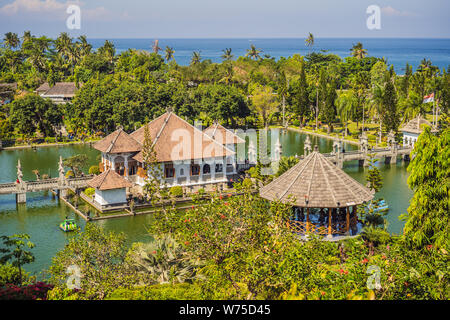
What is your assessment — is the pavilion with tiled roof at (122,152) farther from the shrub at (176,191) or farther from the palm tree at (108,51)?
the palm tree at (108,51)

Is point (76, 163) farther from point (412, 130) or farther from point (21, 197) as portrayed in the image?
point (412, 130)

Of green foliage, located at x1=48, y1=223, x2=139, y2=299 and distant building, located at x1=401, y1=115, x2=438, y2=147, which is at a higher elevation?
distant building, located at x1=401, y1=115, x2=438, y2=147

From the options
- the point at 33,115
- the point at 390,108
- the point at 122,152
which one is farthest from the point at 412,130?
the point at 33,115

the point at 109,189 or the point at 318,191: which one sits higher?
the point at 318,191

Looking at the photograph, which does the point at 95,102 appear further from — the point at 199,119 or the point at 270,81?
the point at 270,81

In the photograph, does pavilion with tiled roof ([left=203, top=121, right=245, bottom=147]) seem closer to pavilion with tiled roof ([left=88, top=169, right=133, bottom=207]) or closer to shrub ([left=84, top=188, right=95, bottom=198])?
pavilion with tiled roof ([left=88, top=169, right=133, bottom=207])

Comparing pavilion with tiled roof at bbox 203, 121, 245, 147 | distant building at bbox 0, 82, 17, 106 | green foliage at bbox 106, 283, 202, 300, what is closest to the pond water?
pavilion with tiled roof at bbox 203, 121, 245, 147

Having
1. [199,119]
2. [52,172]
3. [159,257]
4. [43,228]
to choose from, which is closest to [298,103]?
[199,119]
